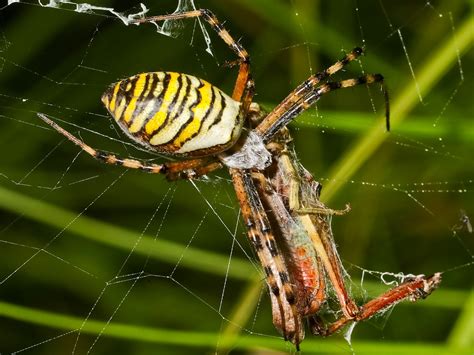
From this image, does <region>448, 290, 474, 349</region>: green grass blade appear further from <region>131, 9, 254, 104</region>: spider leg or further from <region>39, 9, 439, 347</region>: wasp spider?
<region>131, 9, 254, 104</region>: spider leg

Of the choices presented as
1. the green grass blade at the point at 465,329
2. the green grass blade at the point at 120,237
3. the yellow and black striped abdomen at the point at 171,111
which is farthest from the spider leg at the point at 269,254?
the green grass blade at the point at 465,329

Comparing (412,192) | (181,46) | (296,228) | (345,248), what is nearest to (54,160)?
(181,46)

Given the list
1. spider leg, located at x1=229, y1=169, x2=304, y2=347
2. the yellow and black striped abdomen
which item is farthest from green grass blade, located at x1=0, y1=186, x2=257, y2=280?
the yellow and black striped abdomen

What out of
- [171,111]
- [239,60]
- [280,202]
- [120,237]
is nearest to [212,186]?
[120,237]

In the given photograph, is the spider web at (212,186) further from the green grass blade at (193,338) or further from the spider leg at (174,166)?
the spider leg at (174,166)

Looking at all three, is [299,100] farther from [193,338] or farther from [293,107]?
[193,338]

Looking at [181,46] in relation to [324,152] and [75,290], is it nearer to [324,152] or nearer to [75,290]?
[324,152]
